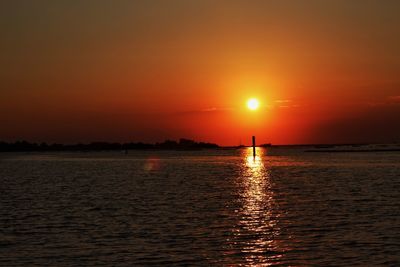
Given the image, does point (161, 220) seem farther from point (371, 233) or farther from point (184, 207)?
point (371, 233)

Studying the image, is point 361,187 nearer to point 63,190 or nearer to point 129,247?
point 63,190

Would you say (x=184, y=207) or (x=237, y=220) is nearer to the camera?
(x=237, y=220)

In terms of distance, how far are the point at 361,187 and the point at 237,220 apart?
33.1 meters

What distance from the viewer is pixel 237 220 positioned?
4216 cm

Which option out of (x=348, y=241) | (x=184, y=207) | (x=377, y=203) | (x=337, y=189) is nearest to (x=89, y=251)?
(x=348, y=241)

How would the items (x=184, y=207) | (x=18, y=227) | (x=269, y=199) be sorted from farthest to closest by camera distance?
(x=269, y=199) → (x=184, y=207) → (x=18, y=227)

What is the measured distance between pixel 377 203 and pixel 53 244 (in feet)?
98.3

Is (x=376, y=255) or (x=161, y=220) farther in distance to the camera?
(x=161, y=220)

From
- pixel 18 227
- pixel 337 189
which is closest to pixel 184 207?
pixel 18 227

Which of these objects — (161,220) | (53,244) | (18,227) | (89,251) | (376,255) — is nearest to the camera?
(376,255)

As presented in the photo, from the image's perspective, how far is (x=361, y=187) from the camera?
71.1 m

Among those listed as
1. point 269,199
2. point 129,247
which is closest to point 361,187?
point 269,199

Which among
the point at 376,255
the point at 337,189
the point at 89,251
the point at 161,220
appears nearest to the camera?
the point at 376,255

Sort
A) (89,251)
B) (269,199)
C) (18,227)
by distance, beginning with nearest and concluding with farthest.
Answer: (89,251) < (18,227) < (269,199)
